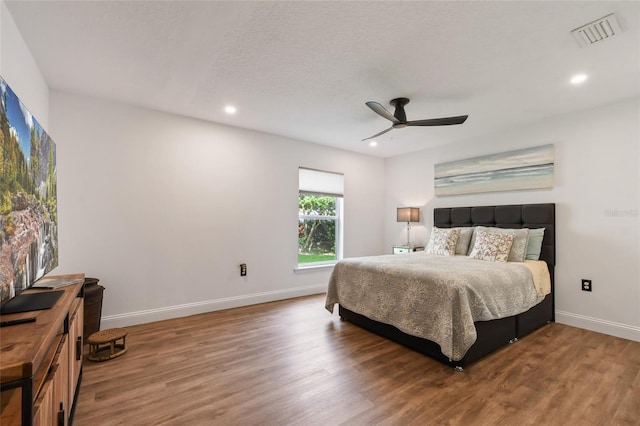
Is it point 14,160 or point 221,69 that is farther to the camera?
point 221,69

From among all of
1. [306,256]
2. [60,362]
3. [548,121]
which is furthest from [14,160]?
[548,121]

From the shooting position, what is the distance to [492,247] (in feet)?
11.4

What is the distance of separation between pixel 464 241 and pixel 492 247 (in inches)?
21.3

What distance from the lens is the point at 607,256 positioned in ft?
10.3

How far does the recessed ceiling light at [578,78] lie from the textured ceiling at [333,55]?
58 mm

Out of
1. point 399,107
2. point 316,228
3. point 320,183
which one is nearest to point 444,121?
point 399,107

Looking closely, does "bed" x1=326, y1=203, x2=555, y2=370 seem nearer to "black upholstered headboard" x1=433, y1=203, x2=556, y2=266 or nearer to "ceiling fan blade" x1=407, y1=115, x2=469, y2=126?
"black upholstered headboard" x1=433, y1=203, x2=556, y2=266

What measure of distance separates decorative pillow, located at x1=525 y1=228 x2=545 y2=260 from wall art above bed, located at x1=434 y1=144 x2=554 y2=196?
0.59 metres

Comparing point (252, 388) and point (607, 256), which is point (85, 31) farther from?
point (607, 256)

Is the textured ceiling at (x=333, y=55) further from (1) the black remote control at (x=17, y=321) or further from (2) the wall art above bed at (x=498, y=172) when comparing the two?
(1) the black remote control at (x=17, y=321)

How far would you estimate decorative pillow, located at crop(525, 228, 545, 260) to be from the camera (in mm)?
3467

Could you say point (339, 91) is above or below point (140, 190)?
above

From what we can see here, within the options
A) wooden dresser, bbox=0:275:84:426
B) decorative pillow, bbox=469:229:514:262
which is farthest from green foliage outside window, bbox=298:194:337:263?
wooden dresser, bbox=0:275:84:426

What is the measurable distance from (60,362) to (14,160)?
3.34ft
